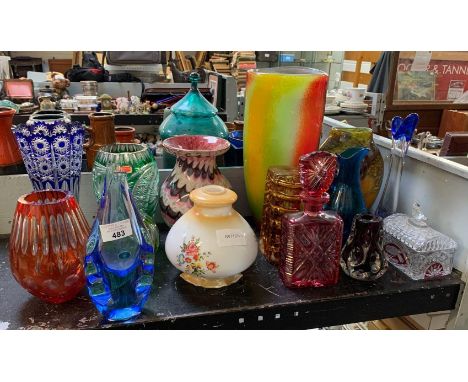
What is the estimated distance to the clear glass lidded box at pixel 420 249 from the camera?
31.3 inches

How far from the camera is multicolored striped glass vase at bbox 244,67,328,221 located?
2.76ft

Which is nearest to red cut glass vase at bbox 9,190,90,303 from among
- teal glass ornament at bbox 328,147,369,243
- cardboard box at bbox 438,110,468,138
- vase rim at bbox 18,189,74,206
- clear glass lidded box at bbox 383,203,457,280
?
vase rim at bbox 18,189,74,206

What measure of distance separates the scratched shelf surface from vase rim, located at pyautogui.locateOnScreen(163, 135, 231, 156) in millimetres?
231

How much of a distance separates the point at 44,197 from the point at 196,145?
33cm

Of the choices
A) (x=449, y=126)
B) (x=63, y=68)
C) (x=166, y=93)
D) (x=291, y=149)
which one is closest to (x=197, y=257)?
(x=291, y=149)

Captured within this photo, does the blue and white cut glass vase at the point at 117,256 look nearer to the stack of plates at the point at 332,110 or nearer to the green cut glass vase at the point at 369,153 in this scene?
the green cut glass vase at the point at 369,153

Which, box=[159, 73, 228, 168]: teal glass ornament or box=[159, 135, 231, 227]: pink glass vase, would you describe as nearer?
box=[159, 135, 231, 227]: pink glass vase

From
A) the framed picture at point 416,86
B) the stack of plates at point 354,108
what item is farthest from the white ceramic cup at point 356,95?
the framed picture at point 416,86

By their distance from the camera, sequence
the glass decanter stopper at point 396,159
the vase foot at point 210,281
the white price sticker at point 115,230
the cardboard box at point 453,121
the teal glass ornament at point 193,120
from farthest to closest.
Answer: the cardboard box at point 453,121 < the teal glass ornament at point 193,120 < the glass decanter stopper at point 396,159 < the vase foot at point 210,281 < the white price sticker at point 115,230

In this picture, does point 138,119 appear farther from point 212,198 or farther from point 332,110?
point 212,198

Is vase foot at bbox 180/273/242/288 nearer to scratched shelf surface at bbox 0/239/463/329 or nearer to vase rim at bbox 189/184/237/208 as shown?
scratched shelf surface at bbox 0/239/463/329

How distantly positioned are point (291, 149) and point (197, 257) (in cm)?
33

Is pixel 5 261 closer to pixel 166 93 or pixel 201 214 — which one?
pixel 201 214

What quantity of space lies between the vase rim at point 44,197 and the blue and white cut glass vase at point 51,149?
0.35ft
